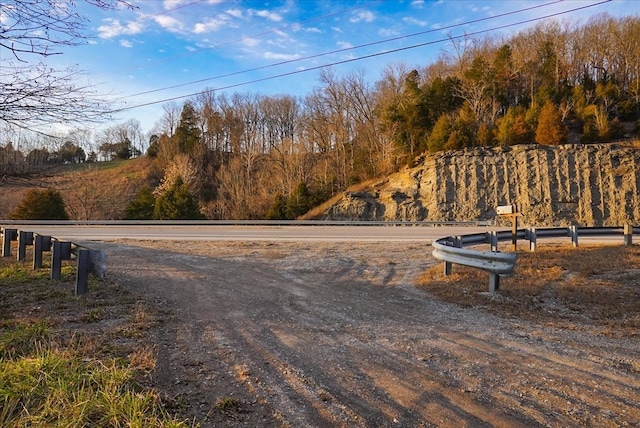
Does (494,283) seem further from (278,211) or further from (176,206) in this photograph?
(278,211)

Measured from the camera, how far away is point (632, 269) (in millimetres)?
8992

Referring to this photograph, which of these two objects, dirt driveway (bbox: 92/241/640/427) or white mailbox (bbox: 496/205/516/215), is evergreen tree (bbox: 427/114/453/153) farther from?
dirt driveway (bbox: 92/241/640/427)

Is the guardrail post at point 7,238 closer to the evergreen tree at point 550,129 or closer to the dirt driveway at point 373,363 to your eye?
the dirt driveway at point 373,363

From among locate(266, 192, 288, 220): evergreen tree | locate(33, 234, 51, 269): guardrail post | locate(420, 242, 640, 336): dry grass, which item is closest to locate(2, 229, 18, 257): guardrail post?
locate(33, 234, 51, 269): guardrail post

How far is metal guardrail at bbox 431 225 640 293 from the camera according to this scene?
6.96 metres

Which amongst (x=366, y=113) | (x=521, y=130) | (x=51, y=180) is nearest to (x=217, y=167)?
(x=366, y=113)

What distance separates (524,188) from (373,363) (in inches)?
1121

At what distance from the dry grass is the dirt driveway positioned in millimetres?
490

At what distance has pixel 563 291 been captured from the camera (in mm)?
7320

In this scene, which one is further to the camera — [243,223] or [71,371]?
[243,223]

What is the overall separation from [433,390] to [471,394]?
30 cm

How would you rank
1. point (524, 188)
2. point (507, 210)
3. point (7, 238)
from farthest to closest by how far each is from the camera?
point (524, 188) < point (507, 210) < point (7, 238)

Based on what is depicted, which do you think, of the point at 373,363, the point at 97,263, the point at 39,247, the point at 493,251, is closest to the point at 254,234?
the point at 39,247

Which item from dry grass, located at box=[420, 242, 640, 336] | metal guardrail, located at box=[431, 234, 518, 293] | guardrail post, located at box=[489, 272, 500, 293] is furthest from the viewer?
guardrail post, located at box=[489, 272, 500, 293]
